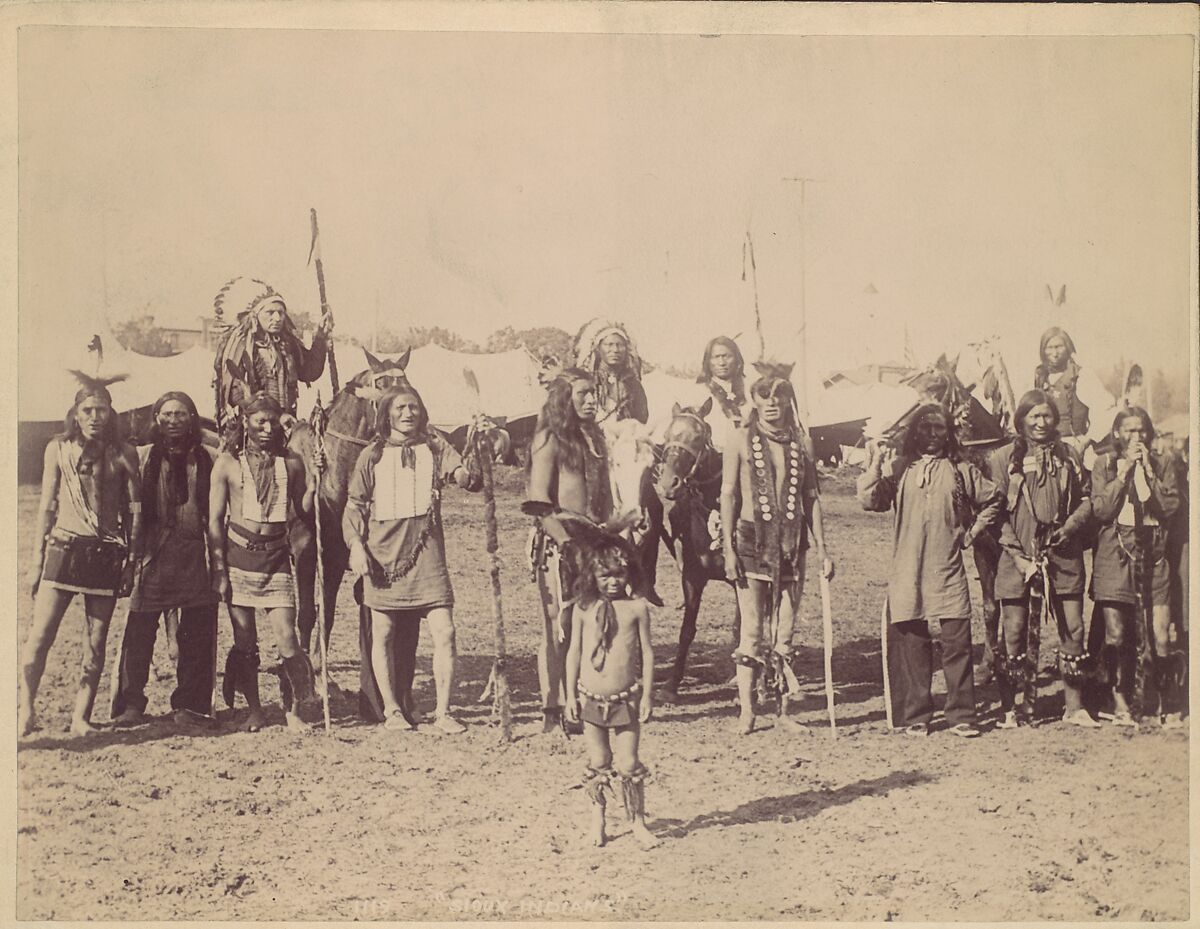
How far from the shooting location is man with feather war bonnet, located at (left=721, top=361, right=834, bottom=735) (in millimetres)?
6062

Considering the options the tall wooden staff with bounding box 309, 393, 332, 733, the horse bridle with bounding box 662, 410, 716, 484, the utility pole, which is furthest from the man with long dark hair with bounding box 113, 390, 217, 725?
the utility pole

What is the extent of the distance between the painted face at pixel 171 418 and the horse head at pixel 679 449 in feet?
7.01

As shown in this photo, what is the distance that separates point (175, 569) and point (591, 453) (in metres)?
1.92

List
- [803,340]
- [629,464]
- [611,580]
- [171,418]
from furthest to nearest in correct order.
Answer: [803,340]
[629,464]
[171,418]
[611,580]

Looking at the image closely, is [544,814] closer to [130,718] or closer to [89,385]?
[130,718]

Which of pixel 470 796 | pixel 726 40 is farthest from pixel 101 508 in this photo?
pixel 726 40

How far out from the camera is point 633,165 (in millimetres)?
6043

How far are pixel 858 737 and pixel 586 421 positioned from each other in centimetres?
189

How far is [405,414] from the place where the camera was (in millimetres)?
5949

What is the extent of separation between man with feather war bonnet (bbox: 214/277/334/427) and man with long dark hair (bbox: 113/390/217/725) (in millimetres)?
200

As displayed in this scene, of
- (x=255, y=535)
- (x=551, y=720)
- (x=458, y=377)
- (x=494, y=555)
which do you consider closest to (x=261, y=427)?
(x=255, y=535)

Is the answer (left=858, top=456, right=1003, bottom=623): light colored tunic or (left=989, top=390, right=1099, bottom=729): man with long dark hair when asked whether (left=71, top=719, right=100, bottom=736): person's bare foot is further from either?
(left=989, top=390, right=1099, bottom=729): man with long dark hair

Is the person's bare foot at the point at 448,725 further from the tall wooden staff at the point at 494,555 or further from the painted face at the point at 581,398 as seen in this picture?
the painted face at the point at 581,398

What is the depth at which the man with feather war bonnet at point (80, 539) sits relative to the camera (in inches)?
232
